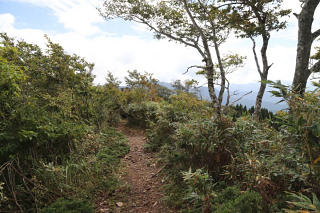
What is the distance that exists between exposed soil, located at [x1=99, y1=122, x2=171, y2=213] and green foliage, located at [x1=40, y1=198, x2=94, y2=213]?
0.62 metres

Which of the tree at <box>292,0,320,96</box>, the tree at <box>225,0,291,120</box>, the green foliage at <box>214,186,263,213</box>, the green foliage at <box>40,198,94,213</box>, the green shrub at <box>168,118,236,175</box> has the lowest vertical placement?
the green foliage at <box>40,198,94,213</box>

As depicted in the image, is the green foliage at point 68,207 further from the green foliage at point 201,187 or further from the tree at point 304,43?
the tree at point 304,43

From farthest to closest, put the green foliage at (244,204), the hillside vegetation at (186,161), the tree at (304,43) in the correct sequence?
the tree at (304,43) → the green foliage at (244,204) → the hillside vegetation at (186,161)

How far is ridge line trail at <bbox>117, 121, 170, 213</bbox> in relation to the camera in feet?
9.52

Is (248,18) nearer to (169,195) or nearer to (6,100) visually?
(169,195)

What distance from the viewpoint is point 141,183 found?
147 inches

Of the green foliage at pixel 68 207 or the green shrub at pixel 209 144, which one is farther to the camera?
the green shrub at pixel 209 144

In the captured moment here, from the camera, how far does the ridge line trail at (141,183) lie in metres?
2.90

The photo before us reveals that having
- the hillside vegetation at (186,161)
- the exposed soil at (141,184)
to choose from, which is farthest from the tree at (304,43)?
the exposed soil at (141,184)

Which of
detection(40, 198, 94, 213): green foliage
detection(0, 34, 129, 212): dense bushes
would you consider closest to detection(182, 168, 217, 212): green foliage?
detection(40, 198, 94, 213): green foliage

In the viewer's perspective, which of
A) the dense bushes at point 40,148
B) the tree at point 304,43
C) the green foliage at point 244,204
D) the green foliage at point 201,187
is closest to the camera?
the green foliage at point 244,204

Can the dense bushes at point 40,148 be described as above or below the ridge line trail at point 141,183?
above

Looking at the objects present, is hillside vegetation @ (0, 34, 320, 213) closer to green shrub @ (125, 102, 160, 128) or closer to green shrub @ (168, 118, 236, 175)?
green shrub @ (168, 118, 236, 175)

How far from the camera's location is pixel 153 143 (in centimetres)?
566
